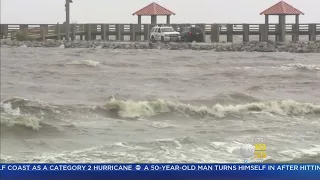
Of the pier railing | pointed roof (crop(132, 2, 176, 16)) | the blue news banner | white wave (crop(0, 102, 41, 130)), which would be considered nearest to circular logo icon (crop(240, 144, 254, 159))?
the blue news banner

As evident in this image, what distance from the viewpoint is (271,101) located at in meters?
4.79

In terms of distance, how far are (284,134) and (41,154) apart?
1677 millimetres

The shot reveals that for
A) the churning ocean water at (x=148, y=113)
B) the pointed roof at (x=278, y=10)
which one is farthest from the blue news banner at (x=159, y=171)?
the pointed roof at (x=278, y=10)

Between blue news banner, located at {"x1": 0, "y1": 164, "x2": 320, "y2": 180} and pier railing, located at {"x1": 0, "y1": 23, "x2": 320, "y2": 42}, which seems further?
pier railing, located at {"x1": 0, "y1": 23, "x2": 320, "y2": 42}

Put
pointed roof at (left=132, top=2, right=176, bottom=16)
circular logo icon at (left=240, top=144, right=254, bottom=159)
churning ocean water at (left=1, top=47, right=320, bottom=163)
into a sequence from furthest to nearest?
pointed roof at (left=132, top=2, right=176, bottom=16)
churning ocean water at (left=1, top=47, right=320, bottom=163)
circular logo icon at (left=240, top=144, right=254, bottom=159)

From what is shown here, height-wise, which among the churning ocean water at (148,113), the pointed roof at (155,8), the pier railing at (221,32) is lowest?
the churning ocean water at (148,113)

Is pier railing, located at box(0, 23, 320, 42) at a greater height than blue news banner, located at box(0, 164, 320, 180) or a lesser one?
greater

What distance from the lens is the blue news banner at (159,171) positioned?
1.97m

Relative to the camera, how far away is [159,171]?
202 cm

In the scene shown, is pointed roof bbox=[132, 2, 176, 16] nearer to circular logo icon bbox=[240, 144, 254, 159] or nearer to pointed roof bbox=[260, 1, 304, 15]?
pointed roof bbox=[260, 1, 304, 15]

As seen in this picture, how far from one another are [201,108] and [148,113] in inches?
20.0

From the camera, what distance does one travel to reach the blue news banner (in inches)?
77.5

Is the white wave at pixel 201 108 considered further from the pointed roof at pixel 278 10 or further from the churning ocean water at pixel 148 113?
the pointed roof at pixel 278 10

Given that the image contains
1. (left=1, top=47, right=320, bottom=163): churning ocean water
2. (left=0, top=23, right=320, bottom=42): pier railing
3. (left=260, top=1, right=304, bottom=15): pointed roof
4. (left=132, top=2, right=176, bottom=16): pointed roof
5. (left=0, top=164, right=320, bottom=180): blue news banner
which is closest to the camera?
(left=0, top=164, right=320, bottom=180): blue news banner
